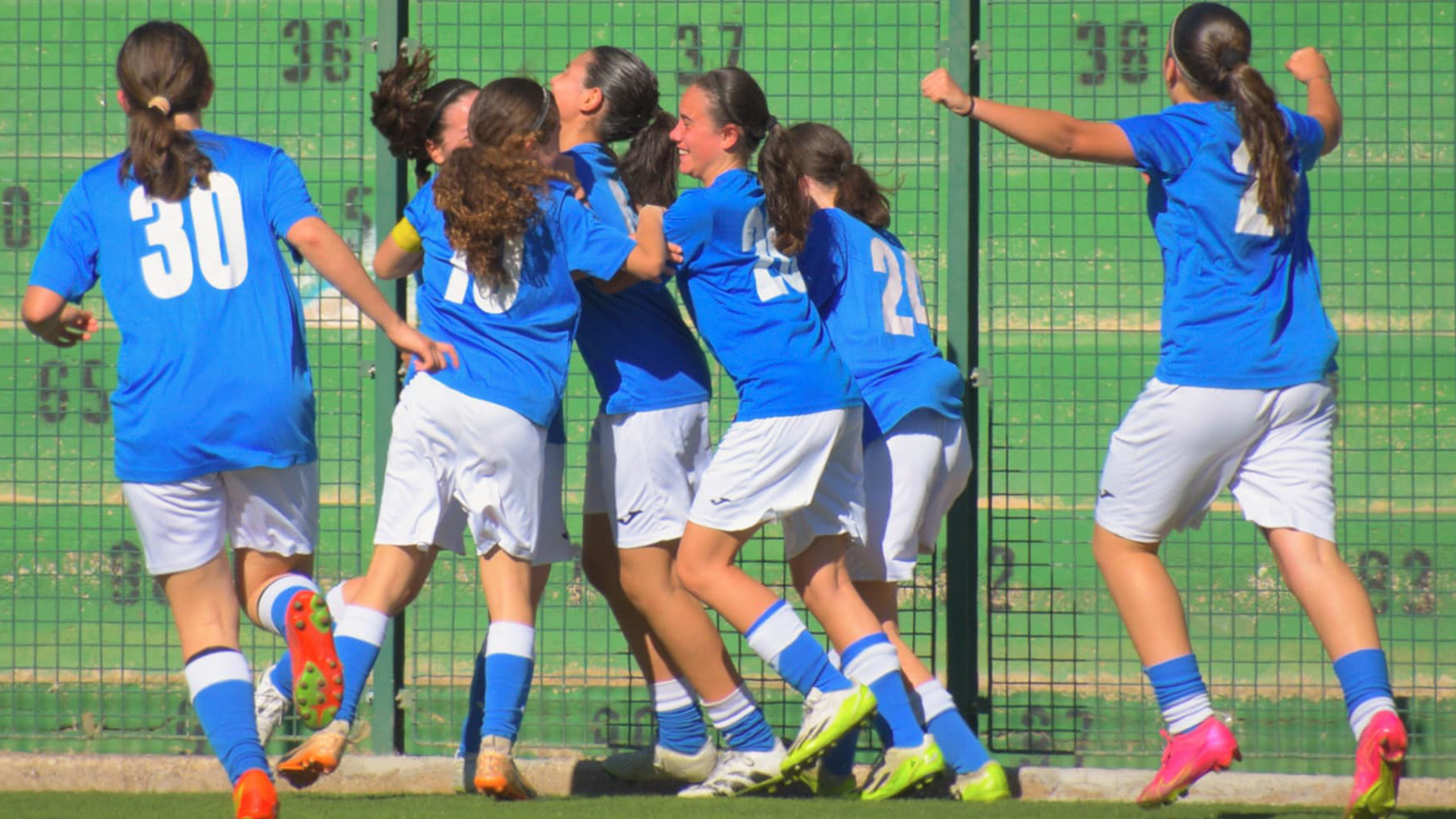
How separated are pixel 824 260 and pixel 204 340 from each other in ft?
5.00

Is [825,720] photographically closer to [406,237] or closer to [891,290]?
[891,290]

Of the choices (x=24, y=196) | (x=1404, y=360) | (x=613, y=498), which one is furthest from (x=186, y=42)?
(x=1404, y=360)

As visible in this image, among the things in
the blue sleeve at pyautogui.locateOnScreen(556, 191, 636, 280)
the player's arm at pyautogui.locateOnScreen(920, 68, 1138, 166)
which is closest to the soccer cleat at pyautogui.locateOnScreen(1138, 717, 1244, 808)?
the player's arm at pyautogui.locateOnScreen(920, 68, 1138, 166)

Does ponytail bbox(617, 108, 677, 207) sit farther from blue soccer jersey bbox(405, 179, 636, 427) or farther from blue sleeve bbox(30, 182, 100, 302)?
blue sleeve bbox(30, 182, 100, 302)

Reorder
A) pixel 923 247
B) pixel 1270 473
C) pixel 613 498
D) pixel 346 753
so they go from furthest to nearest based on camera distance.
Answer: pixel 923 247 < pixel 346 753 < pixel 613 498 < pixel 1270 473

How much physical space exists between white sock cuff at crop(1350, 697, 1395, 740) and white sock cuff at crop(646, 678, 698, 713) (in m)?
1.51

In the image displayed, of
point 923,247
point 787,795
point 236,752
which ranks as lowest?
point 787,795

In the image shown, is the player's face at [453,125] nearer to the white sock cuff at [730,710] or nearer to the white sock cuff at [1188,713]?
the white sock cuff at [730,710]

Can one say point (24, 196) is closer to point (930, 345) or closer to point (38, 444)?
point (38, 444)

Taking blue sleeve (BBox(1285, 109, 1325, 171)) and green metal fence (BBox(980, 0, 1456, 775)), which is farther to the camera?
green metal fence (BBox(980, 0, 1456, 775))

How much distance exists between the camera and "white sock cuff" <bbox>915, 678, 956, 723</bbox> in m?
3.86

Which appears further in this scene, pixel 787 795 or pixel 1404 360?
pixel 1404 360

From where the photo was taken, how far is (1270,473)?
11.2 ft

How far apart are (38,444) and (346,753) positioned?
1.31m
